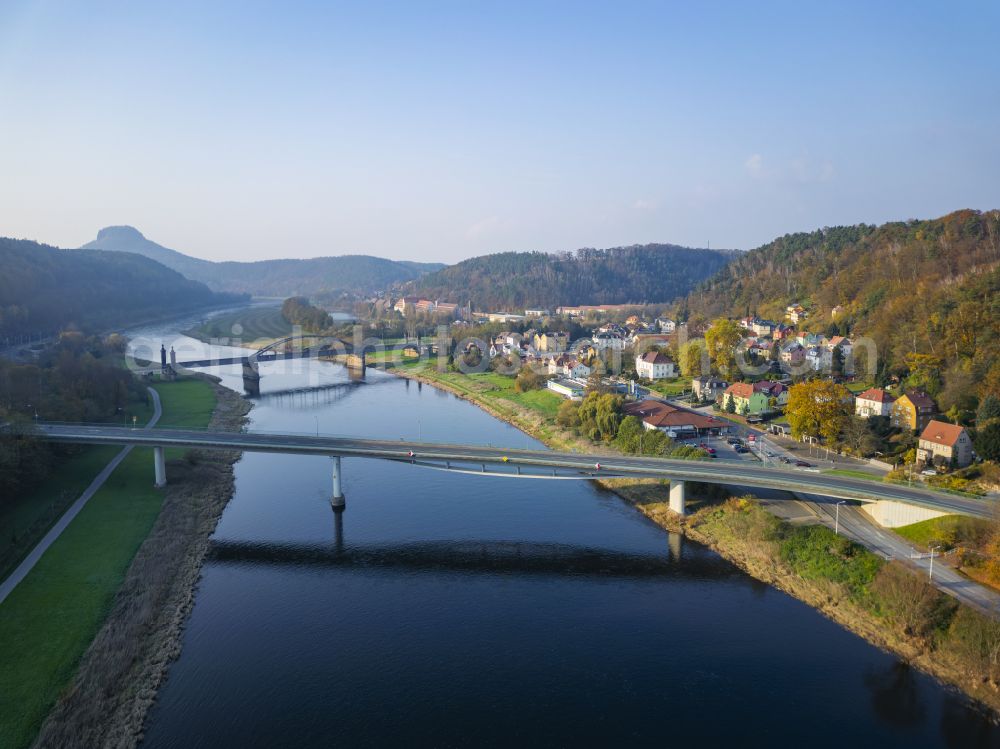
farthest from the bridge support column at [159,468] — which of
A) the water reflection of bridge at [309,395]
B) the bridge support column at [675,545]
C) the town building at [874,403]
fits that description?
the town building at [874,403]

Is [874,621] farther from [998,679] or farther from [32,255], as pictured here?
[32,255]

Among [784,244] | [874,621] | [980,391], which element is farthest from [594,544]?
[784,244]

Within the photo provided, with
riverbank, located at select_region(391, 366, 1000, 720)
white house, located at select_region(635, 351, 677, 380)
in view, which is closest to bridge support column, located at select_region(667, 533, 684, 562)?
riverbank, located at select_region(391, 366, 1000, 720)

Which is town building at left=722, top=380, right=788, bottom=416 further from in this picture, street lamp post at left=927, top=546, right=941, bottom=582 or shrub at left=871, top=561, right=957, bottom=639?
shrub at left=871, top=561, right=957, bottom=639

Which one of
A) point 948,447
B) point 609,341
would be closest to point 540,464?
point 948,447

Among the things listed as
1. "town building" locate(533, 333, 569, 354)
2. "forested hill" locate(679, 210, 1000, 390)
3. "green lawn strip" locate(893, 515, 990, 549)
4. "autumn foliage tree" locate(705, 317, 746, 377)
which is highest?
"forested hill" locate(679, 210, 1000, 390)

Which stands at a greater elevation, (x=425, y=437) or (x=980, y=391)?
(x=980, y=391)

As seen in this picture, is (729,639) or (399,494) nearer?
(729,639)
